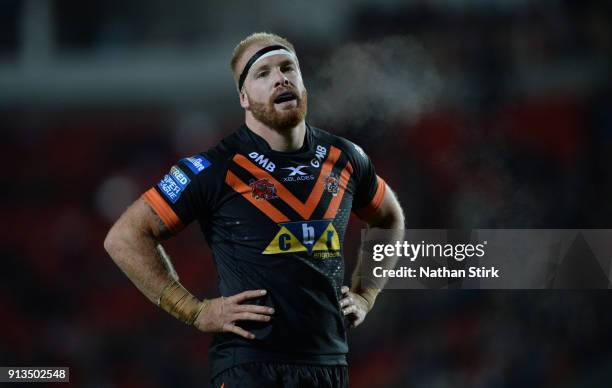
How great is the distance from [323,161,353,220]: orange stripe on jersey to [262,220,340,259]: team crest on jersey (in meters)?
0.05

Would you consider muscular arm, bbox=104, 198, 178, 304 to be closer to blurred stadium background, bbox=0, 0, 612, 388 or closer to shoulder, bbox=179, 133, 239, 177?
shoulder, bbox=179, 133, 239, 177

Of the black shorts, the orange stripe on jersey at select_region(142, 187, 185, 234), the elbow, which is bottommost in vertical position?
the black shorts

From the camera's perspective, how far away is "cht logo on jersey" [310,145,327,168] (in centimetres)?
349

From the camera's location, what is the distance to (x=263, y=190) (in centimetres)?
333

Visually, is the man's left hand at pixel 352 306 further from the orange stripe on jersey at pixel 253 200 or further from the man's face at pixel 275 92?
the man's face at pixel 275 92

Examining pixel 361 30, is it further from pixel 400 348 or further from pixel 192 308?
pixel 192 308

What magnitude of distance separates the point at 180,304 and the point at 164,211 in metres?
0.38

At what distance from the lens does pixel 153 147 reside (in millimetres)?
9594

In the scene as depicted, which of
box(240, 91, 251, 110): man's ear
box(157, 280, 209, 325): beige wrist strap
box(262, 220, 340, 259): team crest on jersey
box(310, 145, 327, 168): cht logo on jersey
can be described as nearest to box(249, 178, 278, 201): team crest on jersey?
box(262, 220, 340, 259): team crest on jersey

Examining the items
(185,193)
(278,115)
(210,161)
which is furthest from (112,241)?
(278,115)

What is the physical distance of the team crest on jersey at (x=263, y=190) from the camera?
3.32 meters

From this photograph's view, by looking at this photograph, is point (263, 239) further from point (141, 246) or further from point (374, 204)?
point (374, 204)

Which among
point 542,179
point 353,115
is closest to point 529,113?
point 542,179

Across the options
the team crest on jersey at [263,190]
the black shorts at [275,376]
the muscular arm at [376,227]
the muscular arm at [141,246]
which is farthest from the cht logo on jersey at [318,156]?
the black shorts at [275,376]
